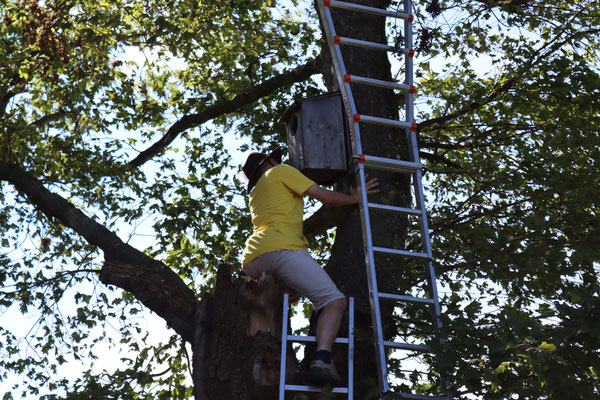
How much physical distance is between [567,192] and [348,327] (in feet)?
6.38

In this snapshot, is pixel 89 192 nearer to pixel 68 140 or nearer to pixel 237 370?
pixel 68 140

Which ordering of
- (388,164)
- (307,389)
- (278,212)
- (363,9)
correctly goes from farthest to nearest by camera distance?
(363,9) < (388,164) < (278,212) < (307,389)

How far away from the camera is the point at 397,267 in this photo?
5.84m

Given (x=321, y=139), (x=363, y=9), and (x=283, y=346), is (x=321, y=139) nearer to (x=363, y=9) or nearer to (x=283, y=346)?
(x=363, y=9)

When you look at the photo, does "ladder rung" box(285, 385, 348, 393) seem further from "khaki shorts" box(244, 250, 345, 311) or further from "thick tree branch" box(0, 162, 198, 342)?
"thick tree branch" box(0, 162, 198, 342)

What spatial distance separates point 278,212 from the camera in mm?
5523

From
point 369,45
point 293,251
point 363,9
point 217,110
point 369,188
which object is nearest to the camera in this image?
point 293,251

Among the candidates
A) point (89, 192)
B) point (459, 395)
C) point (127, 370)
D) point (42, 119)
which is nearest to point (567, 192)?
point (459, 395)

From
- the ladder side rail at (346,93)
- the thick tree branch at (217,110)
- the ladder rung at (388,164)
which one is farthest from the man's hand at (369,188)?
the thick tree branch at (217,110)

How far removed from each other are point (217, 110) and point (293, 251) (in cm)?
416

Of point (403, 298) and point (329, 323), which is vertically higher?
point (403, 298)

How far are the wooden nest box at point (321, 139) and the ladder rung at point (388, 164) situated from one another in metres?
0.42

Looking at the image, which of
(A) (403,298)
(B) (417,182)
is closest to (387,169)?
(B) (417,182)

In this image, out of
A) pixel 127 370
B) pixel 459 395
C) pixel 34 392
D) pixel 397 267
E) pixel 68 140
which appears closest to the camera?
pixel 459 395
